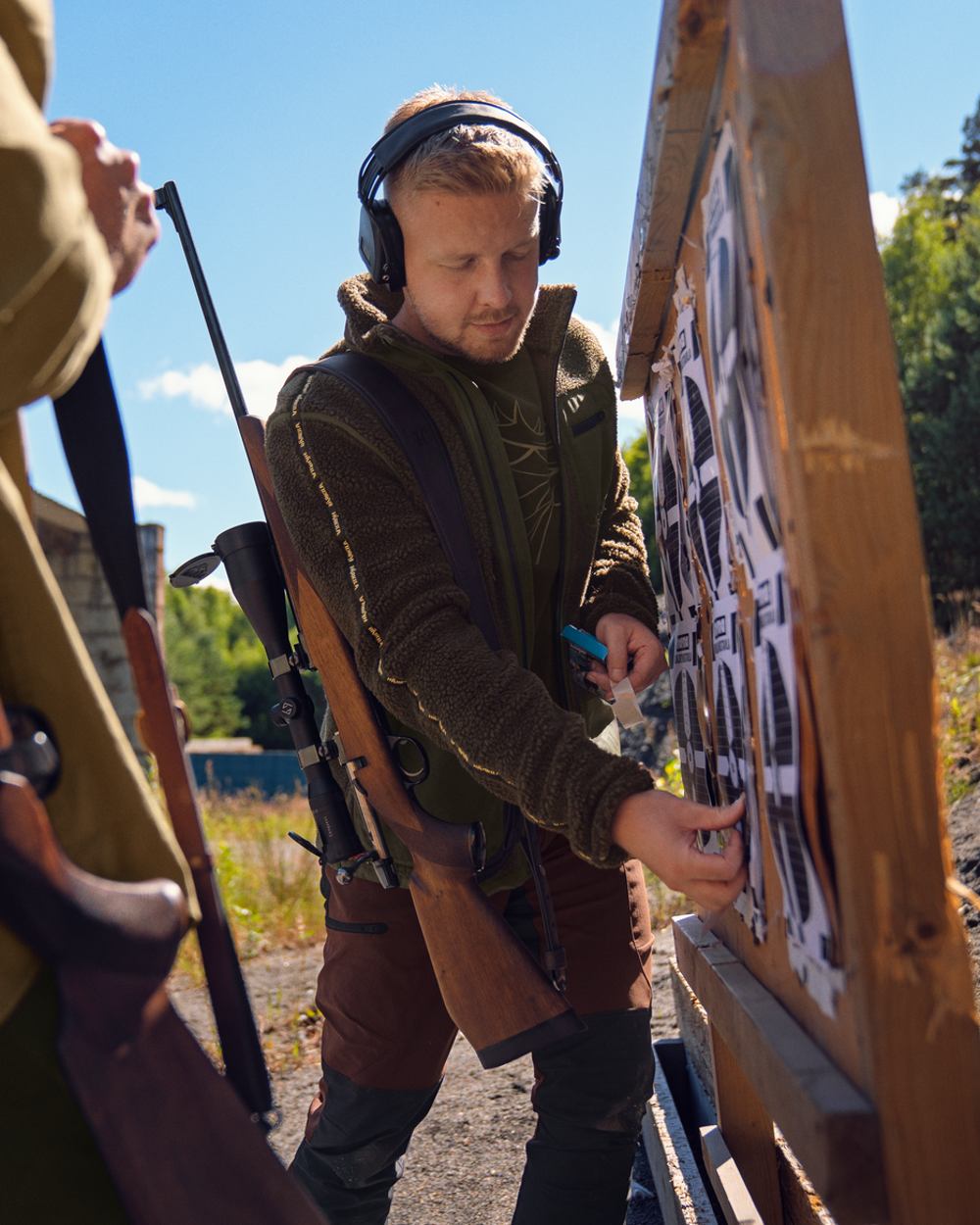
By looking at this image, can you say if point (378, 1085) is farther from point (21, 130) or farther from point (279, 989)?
point (279, 989)

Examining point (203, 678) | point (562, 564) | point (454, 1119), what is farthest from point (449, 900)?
point (203, 678)

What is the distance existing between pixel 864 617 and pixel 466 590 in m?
0.97

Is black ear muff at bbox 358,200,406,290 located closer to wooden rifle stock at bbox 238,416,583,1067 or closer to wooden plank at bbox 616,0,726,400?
wooden plank at bbox 616,0,726,400

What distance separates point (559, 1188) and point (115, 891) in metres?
1.29

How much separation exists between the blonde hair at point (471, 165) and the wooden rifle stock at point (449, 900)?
2.35ft

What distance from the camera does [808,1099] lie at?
1.18 metres

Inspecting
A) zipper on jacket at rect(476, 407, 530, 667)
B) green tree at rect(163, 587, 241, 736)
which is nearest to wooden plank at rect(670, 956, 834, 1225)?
zipper on jacket at rect(476, 407, 530, 667)

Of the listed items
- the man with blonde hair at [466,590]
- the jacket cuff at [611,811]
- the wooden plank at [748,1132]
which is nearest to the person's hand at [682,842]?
the jacket cuff at [611,811]

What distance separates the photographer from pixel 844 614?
43.5 inches

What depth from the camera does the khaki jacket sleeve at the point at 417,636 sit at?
5.24 ft

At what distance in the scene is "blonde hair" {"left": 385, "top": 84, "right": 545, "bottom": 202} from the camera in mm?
1961

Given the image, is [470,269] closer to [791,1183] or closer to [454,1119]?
[791,1183]

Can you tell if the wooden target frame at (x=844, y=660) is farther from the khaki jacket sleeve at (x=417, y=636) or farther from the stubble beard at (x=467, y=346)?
the stubble beard at (x=467, y=346)

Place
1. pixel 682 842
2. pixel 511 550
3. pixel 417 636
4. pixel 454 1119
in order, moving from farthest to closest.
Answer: pixel 454 1119 → pixel 511 550 → pixel 417 636 → pixel 682 842
